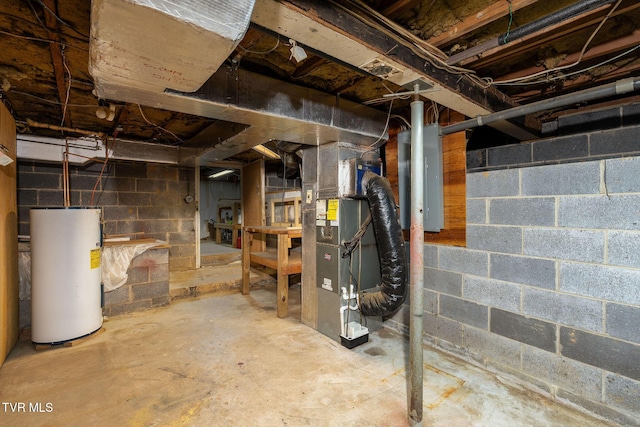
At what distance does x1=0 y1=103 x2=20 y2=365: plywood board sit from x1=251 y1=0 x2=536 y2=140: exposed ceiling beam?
8.65ft

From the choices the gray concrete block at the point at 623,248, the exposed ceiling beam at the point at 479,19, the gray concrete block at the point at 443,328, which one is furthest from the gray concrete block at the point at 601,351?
the exposed ceiling beam at the point at 479,19

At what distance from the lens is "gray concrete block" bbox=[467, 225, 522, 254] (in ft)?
6.72

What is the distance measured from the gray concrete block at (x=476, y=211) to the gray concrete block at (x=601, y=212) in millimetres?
458

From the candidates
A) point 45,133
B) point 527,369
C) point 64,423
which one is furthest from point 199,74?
point 45,133

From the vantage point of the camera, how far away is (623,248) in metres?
1.62

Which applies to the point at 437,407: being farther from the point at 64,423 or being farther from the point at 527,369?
the point at 64,423

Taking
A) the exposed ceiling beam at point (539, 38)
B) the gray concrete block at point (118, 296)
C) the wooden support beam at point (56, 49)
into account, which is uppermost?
the wooden support beam at point (56, 49)

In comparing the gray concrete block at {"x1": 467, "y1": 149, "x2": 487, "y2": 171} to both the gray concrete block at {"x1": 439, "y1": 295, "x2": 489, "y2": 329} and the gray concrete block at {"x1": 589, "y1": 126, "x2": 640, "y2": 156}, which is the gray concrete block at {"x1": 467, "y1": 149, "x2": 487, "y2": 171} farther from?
the gray concrete block at {"x1": 439, "y1": 295, "x2": 489, "y2": 329}

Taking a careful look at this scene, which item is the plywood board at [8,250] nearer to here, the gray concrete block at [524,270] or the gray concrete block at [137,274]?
the gray concrete block at [137,274]

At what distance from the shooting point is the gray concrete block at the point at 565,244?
67.3 inches

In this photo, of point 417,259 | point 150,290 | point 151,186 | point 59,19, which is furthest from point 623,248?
point 151,186

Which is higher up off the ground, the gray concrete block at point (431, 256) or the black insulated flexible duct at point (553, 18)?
the black insulated flexible duct at point (553, 18)

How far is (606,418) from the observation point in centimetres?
164

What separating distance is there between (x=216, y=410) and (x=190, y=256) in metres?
3.41
